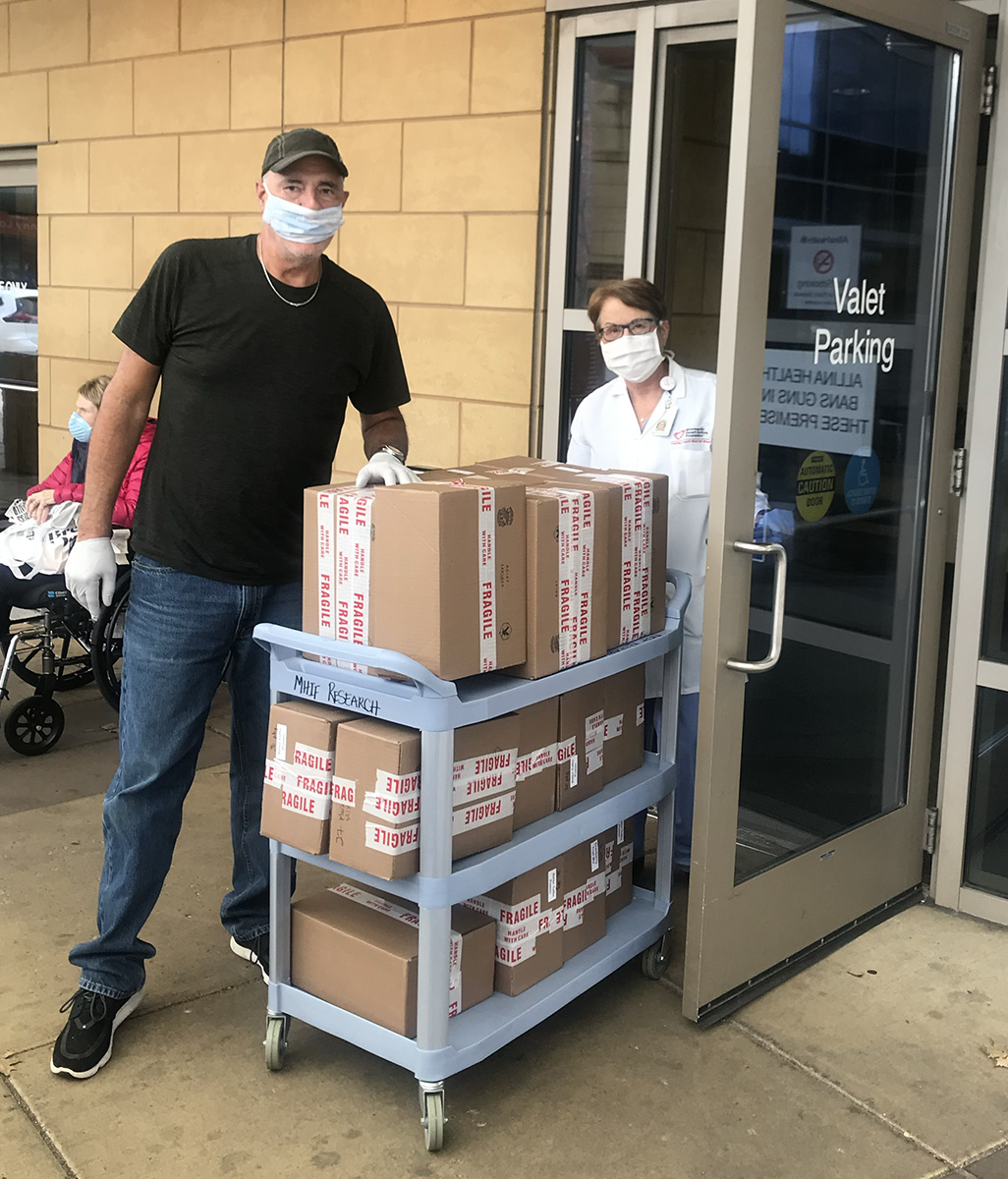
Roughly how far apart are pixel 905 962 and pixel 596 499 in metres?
1.57

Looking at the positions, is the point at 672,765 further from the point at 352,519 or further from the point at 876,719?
the point at 352,519

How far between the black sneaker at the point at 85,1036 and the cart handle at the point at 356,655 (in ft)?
2.86

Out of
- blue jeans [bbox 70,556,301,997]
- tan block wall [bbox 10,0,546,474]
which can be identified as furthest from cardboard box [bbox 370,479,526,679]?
tan block wall [bbox 10,0,546,474]

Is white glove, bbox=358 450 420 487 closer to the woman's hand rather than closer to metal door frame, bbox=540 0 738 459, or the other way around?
metal door frame, bbox=540 0 738 459

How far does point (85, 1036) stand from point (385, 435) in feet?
4.92

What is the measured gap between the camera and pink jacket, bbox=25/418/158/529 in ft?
15.7

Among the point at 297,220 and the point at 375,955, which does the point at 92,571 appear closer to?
the point at 297,220

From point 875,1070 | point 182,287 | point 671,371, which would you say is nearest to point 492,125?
point 671,371

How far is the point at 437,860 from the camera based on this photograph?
2.47 m

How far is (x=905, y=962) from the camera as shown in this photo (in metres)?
3.36

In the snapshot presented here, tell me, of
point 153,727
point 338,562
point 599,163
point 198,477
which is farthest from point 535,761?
point 599,163

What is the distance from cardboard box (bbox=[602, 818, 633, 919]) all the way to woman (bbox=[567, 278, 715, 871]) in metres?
0.42

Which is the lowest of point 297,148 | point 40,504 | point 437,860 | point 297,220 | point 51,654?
point 51,654

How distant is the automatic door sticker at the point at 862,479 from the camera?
3355 mm
